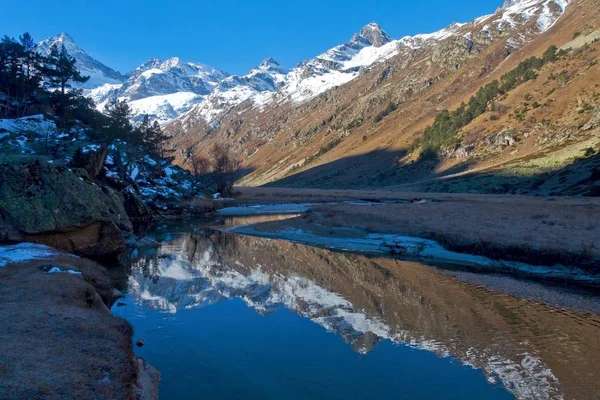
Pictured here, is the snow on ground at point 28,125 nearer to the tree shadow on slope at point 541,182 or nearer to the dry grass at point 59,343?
the dry grass at point 59,343

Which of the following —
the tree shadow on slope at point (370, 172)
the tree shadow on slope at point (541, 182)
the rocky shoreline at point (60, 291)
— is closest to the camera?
the rocky shoreline at point (60, 291)

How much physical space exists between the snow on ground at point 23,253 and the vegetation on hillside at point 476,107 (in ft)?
433

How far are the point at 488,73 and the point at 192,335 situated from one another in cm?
21266

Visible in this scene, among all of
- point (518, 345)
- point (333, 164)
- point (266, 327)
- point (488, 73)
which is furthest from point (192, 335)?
point (488, 73)

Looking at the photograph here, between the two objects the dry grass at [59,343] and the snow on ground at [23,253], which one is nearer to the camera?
the dry grass at [59,343]

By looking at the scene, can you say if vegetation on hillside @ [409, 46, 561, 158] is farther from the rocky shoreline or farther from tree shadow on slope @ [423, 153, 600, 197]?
the rocky shoreline

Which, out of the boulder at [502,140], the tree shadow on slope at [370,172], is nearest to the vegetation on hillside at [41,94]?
the tree shadow on slope at [370,172]

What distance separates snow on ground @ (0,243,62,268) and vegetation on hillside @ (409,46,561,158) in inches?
5201

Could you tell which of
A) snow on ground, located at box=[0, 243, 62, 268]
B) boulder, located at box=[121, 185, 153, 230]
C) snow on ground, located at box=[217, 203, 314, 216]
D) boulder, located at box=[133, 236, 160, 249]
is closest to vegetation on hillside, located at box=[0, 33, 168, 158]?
boulder, located at box=[121, 185, 153, 230]

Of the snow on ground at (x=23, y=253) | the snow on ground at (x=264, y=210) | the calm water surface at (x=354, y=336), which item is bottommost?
the snow on ground at (x=264, y=210)

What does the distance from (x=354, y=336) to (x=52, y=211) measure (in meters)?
22.0

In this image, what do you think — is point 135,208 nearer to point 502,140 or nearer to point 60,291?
point 60,291

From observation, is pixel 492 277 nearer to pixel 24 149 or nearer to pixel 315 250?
pixel 315 250

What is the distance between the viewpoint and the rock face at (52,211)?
25.4m
